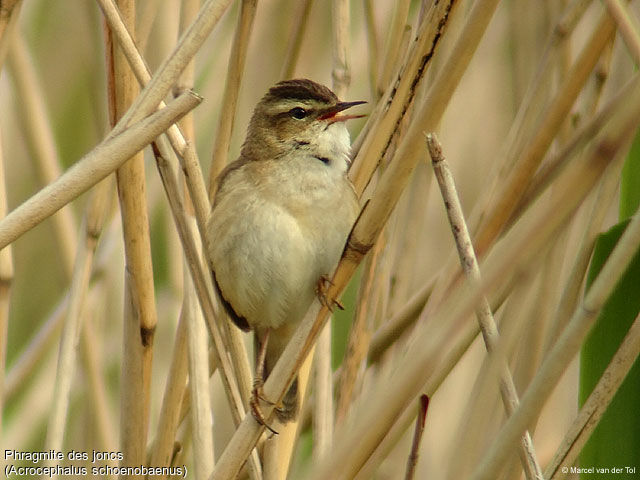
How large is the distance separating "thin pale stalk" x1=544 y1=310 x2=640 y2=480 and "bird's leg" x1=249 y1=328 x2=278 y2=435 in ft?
2.18

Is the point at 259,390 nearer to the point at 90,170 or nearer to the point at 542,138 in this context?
the point at 90,170

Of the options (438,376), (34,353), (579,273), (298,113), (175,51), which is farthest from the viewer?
(34,353)

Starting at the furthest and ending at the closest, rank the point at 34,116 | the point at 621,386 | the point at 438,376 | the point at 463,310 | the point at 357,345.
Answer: the point at 34,116
the point at 357,345
the point at 438,376
the point at 621,386
the point at 463,310

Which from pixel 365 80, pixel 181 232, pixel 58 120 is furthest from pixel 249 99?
pixel 181 232

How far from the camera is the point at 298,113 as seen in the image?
268cm

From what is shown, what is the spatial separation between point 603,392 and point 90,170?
1.14 meters

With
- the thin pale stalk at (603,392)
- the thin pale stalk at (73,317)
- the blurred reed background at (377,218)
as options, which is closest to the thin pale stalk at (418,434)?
the blurred reed background at (377,218)

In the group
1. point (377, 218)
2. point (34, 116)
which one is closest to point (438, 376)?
point (377, 218)

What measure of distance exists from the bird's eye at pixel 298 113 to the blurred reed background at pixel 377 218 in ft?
0.43

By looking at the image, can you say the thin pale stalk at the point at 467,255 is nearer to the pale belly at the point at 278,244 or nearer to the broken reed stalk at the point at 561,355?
the broken reed stalk at the point at 561,355

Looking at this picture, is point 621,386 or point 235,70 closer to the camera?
point 621,386

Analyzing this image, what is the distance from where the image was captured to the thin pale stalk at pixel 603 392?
5.72 feet

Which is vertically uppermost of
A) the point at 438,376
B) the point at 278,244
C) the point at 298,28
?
the point at 298,28

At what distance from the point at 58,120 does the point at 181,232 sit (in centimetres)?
164
